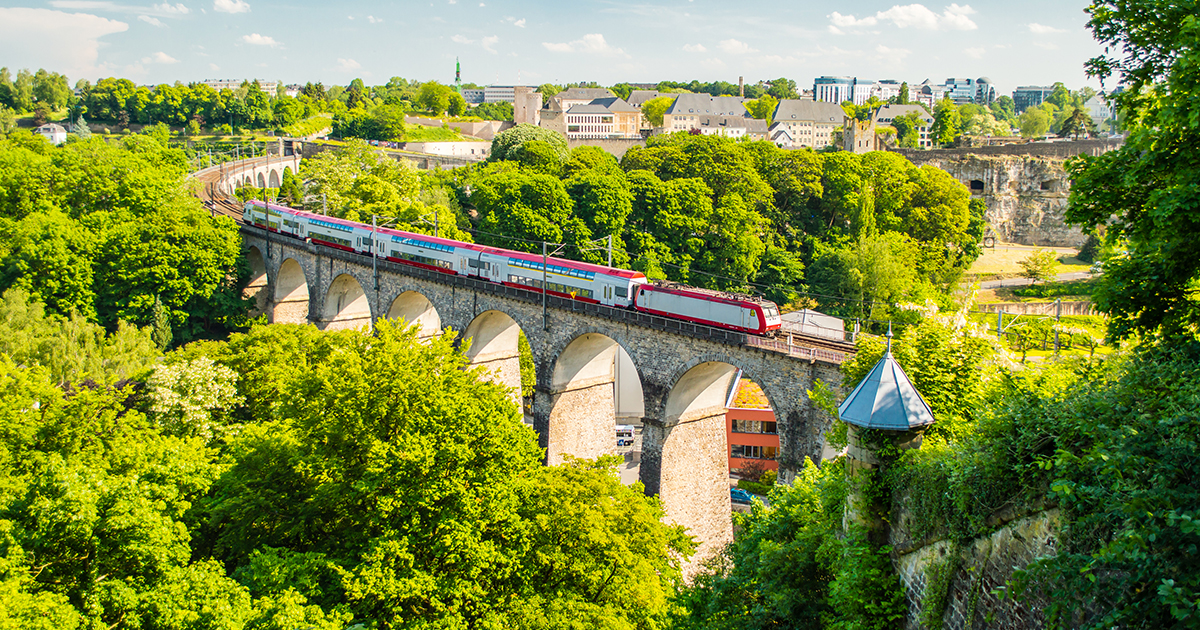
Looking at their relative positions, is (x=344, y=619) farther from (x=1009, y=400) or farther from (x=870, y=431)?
(x=1009, y=400)

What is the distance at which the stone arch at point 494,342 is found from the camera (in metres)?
39.1

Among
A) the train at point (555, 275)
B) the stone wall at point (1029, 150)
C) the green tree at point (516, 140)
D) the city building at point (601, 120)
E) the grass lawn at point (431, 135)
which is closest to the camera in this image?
the train at point (555, 275)

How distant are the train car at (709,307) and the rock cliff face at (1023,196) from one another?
64927mm

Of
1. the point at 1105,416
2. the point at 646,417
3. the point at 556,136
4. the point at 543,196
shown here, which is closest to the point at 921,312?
the point at 646,417

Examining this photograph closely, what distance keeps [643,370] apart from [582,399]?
16.5ft

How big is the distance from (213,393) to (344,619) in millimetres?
18085

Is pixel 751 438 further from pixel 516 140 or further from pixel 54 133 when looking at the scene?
pixel 54 133

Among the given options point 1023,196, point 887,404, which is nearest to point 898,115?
point 1023,196

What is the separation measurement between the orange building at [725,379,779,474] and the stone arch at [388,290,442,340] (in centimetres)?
1649

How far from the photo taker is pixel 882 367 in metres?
10.7

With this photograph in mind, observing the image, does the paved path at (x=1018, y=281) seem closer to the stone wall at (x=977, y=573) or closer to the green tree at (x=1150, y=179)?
the green tree at (x=1150, y=179)

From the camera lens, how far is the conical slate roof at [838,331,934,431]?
33.8ft

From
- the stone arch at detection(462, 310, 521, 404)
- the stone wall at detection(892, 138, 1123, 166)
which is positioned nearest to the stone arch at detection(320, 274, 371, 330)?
the stone arch at detection(462, 310, 521, 404)

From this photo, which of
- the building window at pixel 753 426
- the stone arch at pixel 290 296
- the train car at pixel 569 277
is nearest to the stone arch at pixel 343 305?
the stone arch at pixel 290 296
